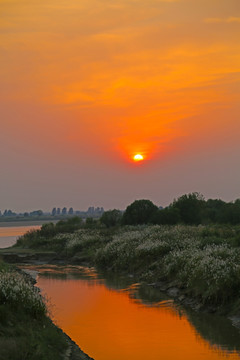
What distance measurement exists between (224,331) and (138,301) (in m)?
7.37

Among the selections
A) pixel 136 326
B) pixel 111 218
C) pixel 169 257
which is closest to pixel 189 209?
pixel 111 218

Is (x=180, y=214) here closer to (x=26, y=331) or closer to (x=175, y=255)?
(x=175, y=255)

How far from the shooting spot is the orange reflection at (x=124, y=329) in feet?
55.0

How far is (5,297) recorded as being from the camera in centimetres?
1539

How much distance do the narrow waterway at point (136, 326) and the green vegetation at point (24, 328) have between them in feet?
7.67

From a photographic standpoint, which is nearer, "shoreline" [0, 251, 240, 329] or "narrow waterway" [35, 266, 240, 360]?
"narrow waterway" [35, 266, 240, 360]

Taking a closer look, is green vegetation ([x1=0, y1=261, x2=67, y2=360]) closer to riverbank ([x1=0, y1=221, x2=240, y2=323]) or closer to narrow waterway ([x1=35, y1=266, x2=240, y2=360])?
narrow waterway ([x1=35, y1=266, x2=240, y2=360])

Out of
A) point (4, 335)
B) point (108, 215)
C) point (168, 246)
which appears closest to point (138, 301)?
point (168, 246)

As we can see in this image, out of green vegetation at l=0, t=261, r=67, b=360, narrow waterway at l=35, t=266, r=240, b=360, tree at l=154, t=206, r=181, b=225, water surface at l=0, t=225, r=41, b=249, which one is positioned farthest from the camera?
water surface at l=0, t=225, r=41, b=249

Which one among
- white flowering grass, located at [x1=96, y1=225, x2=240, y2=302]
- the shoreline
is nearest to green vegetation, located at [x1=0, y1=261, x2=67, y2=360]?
the shoreline

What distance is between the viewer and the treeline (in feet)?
198

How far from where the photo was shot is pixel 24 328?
553 inches

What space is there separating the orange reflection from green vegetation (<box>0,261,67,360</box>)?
2.28 metres

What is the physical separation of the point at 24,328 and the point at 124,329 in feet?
22.7
